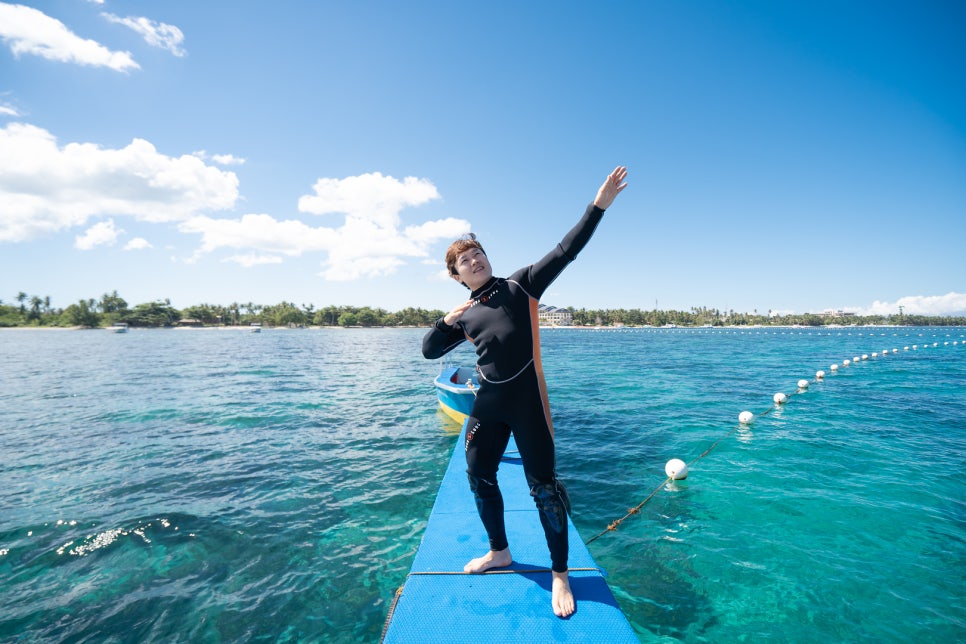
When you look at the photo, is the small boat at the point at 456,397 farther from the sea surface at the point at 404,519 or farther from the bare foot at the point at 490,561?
the bare foot at the point at 490,561

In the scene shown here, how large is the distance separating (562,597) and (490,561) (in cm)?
69

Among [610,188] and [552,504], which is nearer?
[610,188]

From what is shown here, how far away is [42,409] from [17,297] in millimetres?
187116

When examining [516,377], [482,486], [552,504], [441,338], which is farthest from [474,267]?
[552,504]

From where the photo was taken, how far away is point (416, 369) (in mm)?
32594

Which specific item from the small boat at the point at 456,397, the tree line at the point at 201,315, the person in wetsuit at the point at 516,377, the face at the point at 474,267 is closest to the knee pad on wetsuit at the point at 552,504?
the person in wetsuit at the point at 516,377

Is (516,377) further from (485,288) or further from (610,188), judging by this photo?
(610,188)

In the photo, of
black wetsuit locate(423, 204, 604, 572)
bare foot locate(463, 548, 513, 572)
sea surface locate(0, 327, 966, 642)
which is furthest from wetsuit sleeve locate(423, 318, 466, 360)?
sea surface locate(0, 327, 966, 642)

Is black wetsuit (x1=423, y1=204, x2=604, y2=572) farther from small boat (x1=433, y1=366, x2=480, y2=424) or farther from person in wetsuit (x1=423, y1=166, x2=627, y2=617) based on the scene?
small boat (x1=433, y1=366, x2=480, y2=424)

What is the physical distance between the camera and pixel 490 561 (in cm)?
329

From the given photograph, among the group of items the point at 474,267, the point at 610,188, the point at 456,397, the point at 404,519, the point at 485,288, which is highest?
the point at 610,188

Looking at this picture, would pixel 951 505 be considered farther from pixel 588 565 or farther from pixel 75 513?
pixel 75 513

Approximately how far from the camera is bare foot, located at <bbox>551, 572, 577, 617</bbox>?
9.06ft

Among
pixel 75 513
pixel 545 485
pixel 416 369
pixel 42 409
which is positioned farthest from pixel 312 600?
pixel 416 369
